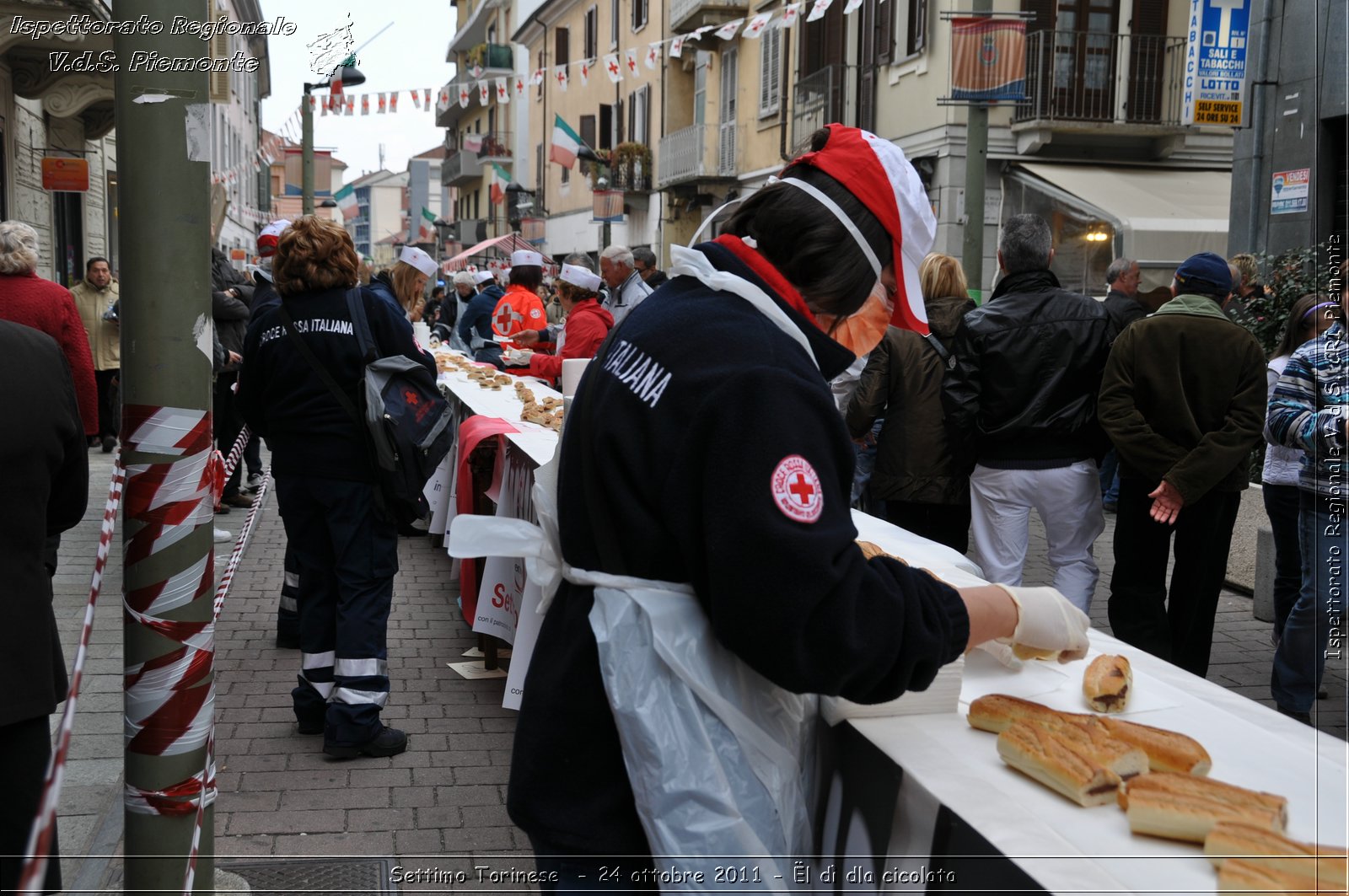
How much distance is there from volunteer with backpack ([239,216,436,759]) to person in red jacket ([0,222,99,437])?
3.01 metres

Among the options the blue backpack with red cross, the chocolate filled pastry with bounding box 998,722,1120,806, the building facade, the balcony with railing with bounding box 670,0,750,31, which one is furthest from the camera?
the balcony with railing with bounding box 670,0,750,31

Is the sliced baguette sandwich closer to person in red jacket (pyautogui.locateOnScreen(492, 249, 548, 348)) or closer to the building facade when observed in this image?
the building facade

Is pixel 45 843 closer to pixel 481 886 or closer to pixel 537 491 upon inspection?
pixel 537 491

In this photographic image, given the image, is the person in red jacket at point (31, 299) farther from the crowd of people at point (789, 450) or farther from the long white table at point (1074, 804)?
the long white table at point (1074, 804)

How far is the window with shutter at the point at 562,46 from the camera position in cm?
3969

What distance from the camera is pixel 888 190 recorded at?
186cm

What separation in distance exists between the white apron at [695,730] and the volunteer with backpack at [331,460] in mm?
2961

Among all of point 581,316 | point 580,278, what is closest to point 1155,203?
point 580,278

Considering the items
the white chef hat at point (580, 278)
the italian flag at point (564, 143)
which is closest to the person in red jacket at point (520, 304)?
the white chef hat at point (580, 278)

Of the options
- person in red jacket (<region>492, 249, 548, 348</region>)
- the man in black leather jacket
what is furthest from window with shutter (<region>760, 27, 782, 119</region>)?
the man in black leather jacket

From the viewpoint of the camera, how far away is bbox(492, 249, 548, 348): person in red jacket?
11.3 m

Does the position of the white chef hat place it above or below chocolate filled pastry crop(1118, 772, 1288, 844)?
above

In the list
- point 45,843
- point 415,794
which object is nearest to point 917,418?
point 415,794

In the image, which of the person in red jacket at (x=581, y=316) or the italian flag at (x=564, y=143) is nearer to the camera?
the person in red jacket at (x=581, y=316)
